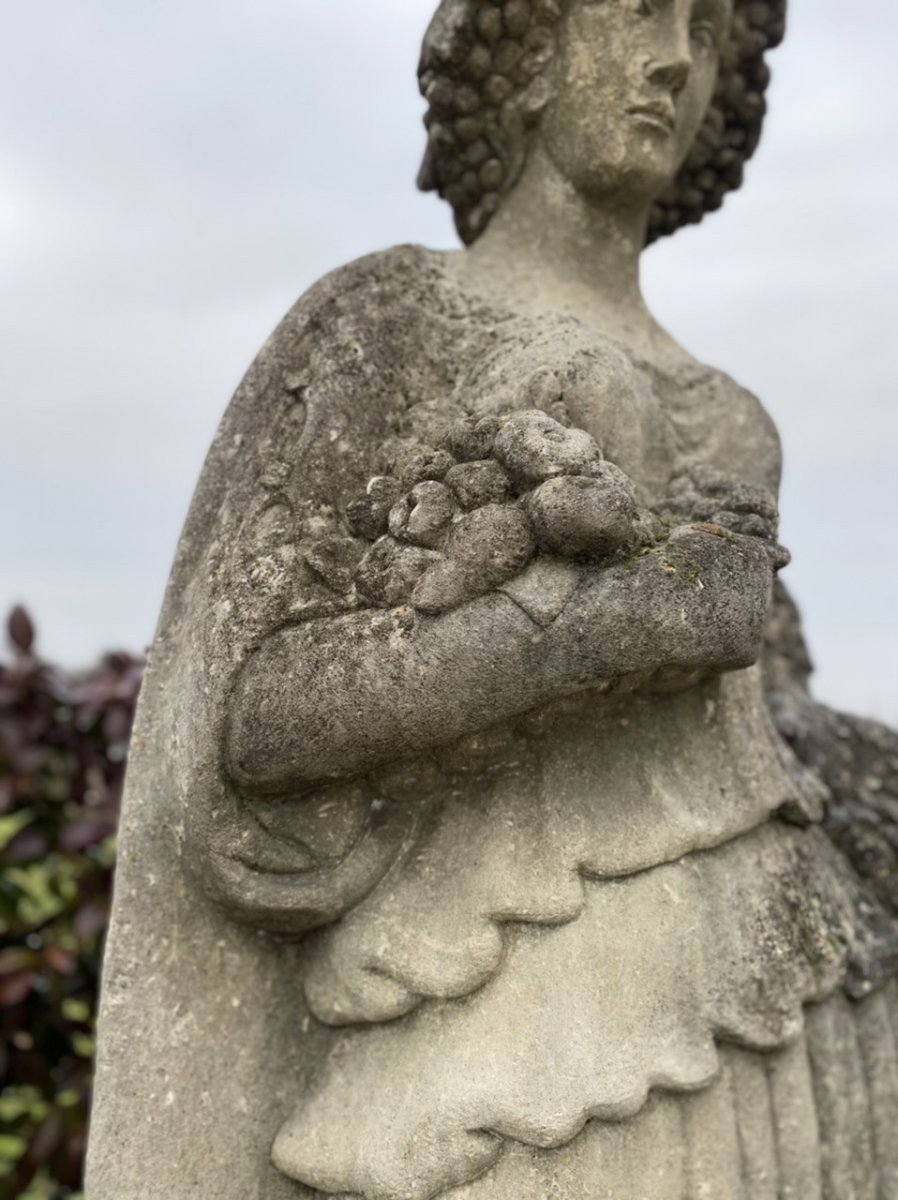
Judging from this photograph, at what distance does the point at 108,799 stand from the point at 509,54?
244cm

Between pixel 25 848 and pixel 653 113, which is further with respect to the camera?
pixel 25 848

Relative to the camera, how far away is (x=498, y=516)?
1649mm

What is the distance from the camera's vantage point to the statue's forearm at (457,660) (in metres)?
1.63

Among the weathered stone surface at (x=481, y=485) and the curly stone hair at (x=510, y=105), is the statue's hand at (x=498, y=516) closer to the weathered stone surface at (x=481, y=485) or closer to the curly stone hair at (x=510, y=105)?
the weathered stone surface at (x=481, y=485)

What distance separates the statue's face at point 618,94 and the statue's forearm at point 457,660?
2.86 feet

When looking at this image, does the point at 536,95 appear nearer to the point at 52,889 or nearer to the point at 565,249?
the point at 565,249

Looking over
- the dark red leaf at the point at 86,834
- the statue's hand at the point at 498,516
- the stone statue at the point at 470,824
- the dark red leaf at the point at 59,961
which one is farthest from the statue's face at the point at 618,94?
the dark red leaf at the point at 59,961

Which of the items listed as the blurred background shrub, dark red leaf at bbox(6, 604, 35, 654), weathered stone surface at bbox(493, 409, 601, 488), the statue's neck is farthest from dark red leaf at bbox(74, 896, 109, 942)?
weathered stone surface at bbox(493, 409, 601, 488)

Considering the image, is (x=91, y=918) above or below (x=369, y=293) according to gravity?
below

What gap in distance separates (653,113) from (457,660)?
1.18 metres

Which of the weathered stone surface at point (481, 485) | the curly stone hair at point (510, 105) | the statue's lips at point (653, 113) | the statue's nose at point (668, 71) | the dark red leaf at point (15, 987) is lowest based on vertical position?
the dark red leaf at point (15, 987)

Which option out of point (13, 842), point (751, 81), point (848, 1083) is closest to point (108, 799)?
point (13, 842)

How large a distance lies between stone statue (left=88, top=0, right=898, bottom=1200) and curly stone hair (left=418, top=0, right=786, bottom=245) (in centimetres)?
37

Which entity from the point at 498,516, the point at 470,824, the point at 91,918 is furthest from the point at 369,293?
the point at 91,918
